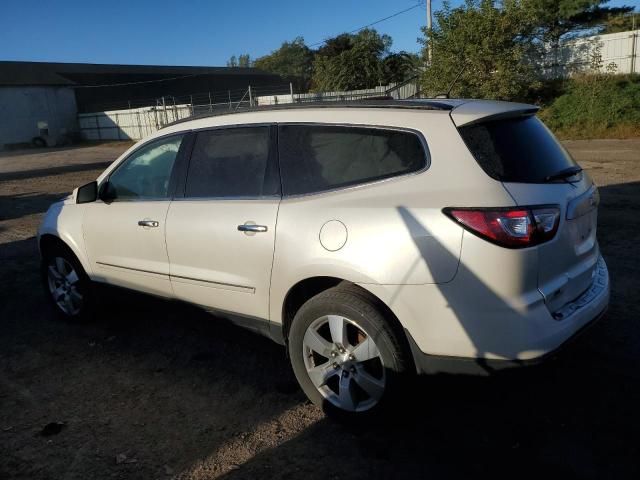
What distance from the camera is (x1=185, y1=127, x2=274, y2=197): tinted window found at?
3408mm

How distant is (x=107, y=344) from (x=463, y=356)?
296 centimetres

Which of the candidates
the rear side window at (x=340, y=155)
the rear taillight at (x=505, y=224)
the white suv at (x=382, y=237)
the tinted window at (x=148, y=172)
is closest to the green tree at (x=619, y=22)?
the white suv at (x=382, y=237)

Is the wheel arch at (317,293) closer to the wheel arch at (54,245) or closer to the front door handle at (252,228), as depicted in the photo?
the front door handle at (252,228)

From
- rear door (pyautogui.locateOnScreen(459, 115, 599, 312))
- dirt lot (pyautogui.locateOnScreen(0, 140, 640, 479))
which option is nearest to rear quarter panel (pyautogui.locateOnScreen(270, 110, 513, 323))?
rear door (pyautogui.locateOnScreen(459, 115, 599, 312))

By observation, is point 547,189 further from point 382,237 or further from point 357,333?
point 357,333

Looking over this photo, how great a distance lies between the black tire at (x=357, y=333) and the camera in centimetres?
277

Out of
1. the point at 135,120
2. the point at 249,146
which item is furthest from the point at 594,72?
the point at 135,120

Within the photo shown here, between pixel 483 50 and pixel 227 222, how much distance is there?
1864 centimetres

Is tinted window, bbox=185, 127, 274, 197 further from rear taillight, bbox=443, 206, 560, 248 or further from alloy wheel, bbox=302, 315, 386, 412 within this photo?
rear taillight, bbox=443, 206, 560, 248

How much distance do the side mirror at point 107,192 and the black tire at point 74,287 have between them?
27.1 inches

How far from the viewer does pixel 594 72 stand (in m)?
20.7

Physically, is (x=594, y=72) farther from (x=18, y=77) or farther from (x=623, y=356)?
(x=18, y=77)

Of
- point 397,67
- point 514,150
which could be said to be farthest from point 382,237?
point 397,67

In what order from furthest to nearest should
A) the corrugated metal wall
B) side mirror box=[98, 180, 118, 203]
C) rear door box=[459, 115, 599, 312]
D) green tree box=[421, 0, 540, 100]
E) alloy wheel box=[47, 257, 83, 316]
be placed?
the corrugated metal wall
green tree box=[421, 0, 540, 100]
alloy wheel box=[47, 257, 83, 316]
side mirror box=[98, 180, 118, 203]
rear door box=[459, 115, 599, 312]
